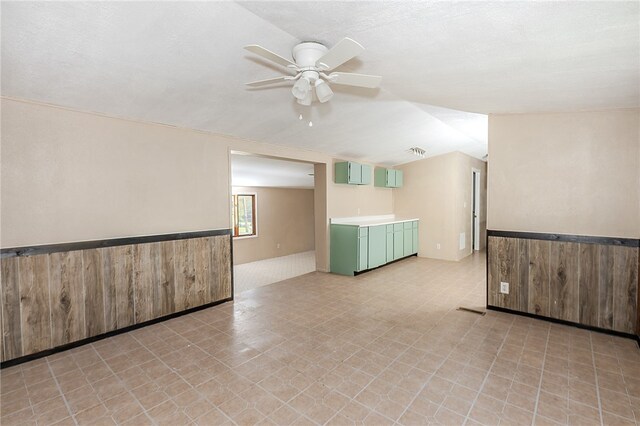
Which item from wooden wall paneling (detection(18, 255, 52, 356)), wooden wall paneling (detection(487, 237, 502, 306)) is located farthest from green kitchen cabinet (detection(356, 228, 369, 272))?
wooden wall paneling (detection(18, 255, 52, 356))

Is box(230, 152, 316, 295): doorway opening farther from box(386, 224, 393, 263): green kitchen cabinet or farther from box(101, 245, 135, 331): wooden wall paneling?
box(101, 245, 135, 331): wooden wall paneling

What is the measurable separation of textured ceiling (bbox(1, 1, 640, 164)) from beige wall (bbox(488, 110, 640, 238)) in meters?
0.21

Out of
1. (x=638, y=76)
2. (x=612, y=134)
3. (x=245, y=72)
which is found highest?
(x=245, y=72)

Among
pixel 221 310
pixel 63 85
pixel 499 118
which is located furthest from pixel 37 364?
pixel 499 118

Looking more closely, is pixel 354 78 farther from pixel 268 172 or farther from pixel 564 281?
pixel 268 172

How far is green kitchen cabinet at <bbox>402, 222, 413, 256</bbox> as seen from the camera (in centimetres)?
645

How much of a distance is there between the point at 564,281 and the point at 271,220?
20.2ft

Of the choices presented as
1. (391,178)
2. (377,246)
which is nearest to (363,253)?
(377,246)

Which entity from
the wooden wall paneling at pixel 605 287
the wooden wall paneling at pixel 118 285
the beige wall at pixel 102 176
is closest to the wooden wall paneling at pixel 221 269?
the beige wall at pixel 102 176

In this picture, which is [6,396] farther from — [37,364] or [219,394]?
[219,394]

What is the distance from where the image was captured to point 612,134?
9.80 ft

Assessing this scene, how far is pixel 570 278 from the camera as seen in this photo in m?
3.15

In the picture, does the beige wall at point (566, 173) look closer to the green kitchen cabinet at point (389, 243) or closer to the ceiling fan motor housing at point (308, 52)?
the green kitchen cabinet at point (389, 243)

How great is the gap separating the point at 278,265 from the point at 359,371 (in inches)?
180
